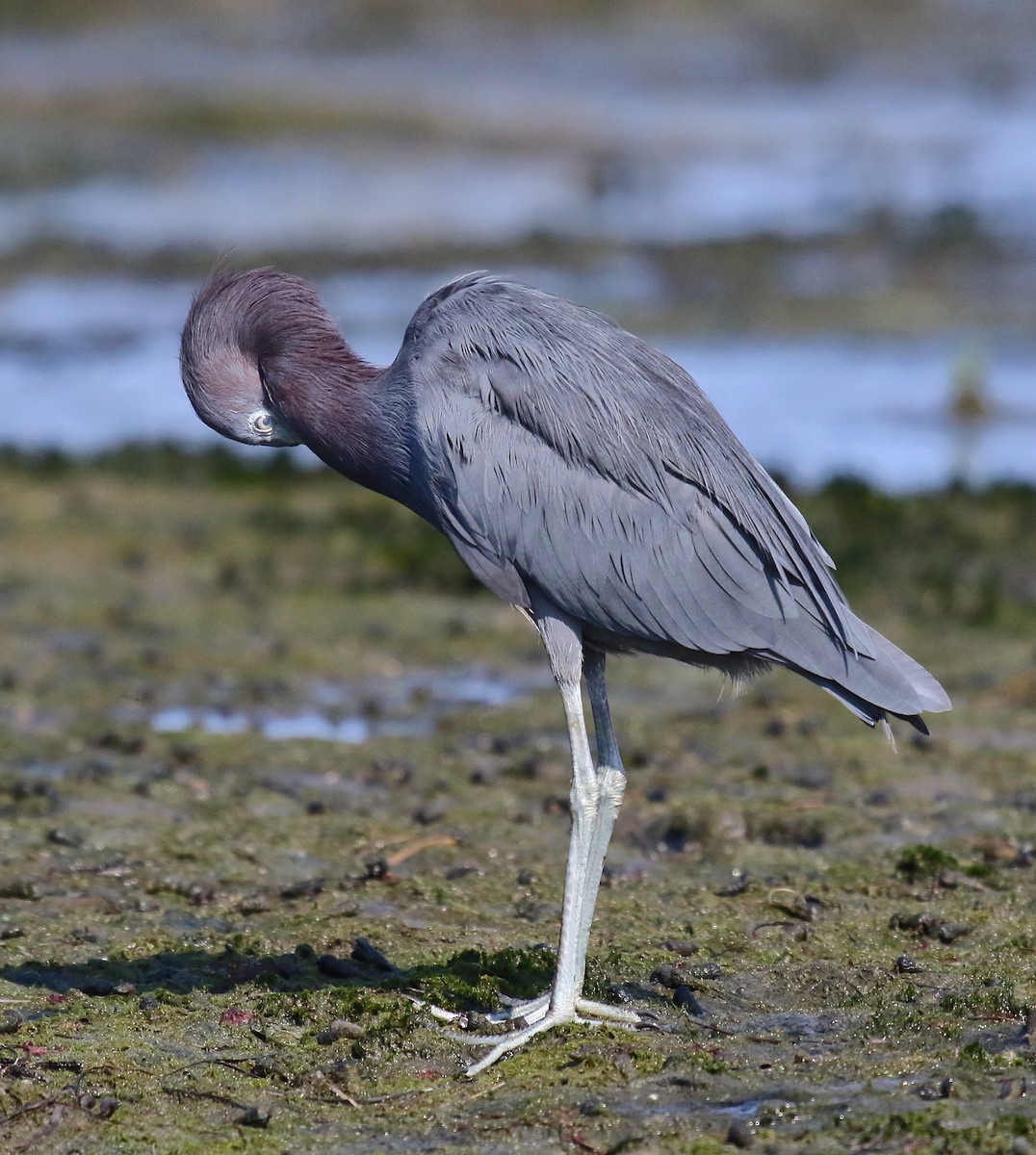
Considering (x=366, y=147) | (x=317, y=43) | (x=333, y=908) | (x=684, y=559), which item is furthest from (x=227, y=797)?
(x=317, y=43)

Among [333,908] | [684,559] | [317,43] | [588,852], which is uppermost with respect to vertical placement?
→ [317,43]

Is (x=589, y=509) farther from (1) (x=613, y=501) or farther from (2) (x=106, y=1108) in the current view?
(2) (x=106, y=1108)

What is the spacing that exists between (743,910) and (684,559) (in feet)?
4.60

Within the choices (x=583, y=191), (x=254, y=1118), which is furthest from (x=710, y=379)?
(x=254, y=1118)

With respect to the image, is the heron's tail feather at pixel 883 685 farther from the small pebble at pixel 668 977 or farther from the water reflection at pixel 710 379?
the water reflection at pixel 710 379

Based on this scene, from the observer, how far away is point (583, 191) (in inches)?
1122

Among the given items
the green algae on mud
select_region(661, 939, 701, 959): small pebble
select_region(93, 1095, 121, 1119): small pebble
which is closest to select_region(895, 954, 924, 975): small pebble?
the green algae on mud

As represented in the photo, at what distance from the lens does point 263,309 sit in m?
5.54

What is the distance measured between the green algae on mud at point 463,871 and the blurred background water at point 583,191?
305 centimetres

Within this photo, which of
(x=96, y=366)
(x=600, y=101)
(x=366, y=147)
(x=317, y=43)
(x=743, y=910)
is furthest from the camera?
(x=317, y=43)

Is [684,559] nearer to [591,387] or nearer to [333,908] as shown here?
[591,387]

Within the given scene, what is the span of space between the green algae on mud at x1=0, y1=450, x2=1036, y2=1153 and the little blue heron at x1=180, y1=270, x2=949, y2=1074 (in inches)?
21.4

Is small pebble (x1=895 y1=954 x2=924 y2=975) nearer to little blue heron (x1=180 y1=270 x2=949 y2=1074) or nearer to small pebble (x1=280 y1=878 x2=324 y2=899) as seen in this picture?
little blue heron (x1=180 y1=270 x2=949 y2=1074)

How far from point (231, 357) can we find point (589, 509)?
120 cm
